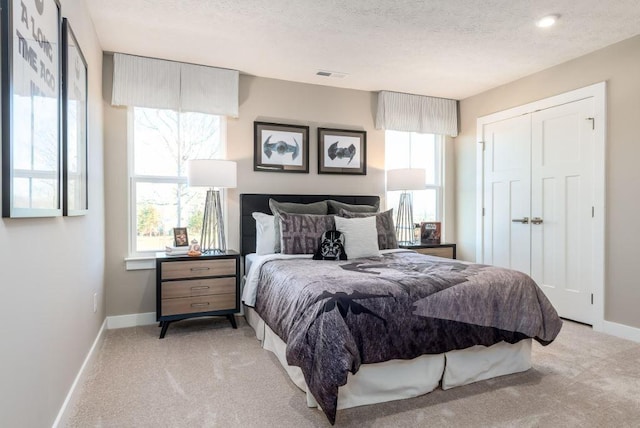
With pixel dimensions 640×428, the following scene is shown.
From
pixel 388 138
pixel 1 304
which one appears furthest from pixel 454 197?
pixel 1 304

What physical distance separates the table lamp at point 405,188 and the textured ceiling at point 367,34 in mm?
1038

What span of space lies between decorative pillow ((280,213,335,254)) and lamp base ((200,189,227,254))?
0.67 meters

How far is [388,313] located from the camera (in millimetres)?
2078

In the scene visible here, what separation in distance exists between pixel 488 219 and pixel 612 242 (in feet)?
4.50

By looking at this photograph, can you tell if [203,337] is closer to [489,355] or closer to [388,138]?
[489,355]

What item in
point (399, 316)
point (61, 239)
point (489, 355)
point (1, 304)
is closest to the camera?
point (1, 304)

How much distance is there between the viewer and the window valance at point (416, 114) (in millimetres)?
4590

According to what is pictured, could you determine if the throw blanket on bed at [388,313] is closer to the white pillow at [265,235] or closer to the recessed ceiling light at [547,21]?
the white pillow at [265,235]

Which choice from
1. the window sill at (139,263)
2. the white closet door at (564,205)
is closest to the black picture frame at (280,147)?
the window sill at (139,263)

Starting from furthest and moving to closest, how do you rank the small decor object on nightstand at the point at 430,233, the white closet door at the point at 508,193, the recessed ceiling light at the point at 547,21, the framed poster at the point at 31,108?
1. the small decor object on nightstand at the point at 430,233
2. the white closet door at the point at 508,193
3. the recessed ceiling light at the point at 547,21
4. the framed poster at the point at 31,108

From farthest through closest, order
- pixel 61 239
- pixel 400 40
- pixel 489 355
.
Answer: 1. pixel 400 40
2. pixel 489 355
3. pixel 61 239

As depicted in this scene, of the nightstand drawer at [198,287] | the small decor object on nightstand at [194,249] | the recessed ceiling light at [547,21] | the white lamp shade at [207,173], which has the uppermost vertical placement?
the recessed ceiling light at [547,21]

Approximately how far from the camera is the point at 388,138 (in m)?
4.81

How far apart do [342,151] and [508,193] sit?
1.95 m
